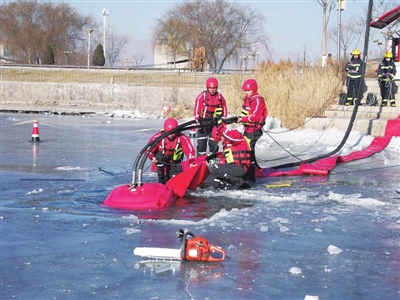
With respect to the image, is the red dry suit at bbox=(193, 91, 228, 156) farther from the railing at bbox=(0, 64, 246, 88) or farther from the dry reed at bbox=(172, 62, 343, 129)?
the railing at bbox=(0, 64, 246, 88)

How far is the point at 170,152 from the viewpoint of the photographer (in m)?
10.8

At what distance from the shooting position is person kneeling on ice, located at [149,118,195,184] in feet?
35.2

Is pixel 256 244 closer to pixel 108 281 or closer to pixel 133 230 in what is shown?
pixel 133 230

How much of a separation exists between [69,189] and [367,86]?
15.1 metres

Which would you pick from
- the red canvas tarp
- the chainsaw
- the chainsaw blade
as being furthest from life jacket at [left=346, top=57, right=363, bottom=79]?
the chainsaw blade

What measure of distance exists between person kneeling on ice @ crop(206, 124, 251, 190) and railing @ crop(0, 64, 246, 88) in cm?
2906

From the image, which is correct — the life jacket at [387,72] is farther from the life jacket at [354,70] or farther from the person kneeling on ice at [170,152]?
the person kneeling on ice at [170,152]

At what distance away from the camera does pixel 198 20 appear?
175 feet

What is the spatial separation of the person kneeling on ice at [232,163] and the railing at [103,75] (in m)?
29.1

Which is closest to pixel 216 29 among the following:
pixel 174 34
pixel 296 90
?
pixel 174 34

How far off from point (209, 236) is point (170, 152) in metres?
3.39

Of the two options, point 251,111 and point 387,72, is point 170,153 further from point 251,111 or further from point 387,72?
point 387,72

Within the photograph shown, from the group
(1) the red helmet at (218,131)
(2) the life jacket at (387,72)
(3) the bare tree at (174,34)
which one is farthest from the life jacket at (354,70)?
(3) the bare tree at (174,34)

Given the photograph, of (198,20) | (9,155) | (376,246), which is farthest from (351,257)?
(198,20)
